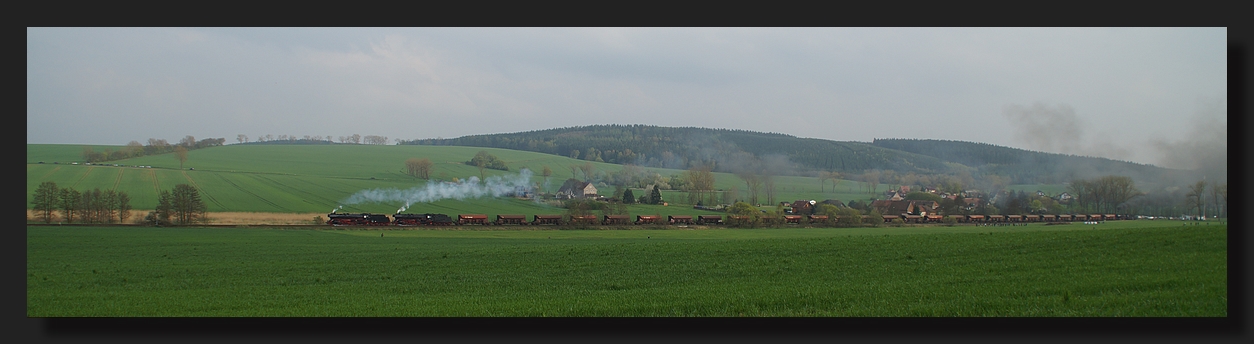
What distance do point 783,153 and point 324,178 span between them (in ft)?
56.4

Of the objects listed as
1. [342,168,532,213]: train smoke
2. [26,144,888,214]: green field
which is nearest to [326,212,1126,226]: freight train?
[26,144,888,214]: green field

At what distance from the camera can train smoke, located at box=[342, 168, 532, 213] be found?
78.9 ft

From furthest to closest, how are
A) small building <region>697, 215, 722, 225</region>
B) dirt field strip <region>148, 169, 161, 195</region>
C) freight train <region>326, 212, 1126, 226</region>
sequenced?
1. small building <region>697, 215, 722, 225</region>
2. freight train <region>326, 212, 1126, 226</region>
3. dirt field strip <region>148, 169, 161, 195</region>

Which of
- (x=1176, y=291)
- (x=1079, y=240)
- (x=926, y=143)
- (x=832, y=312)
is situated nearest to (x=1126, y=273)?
(x=1176, y=291)

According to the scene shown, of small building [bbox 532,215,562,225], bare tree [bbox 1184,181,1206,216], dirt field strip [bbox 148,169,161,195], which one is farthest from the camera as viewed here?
small building [bbox 532,215,562,225]

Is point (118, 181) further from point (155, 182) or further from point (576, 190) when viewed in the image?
point (576, 190)

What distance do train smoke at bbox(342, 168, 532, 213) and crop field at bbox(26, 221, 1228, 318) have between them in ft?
27.6

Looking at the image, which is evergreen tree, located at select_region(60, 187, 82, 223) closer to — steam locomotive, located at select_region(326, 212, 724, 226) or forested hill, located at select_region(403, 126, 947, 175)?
forested hill, located at select_region(403, 126, 947, 175)

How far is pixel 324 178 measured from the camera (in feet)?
79.6

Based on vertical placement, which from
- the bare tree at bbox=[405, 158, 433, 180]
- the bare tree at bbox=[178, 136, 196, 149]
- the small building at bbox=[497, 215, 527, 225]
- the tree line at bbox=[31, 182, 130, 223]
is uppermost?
the bare tree at bbox=[178, 136, 196, 149]

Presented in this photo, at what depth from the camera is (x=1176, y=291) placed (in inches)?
365

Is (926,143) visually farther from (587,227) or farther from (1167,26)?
(587,227)

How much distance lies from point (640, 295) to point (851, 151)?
10998 millimetres

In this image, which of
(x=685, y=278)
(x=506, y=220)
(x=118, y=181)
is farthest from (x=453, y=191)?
(x=685, y=278)
